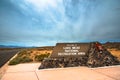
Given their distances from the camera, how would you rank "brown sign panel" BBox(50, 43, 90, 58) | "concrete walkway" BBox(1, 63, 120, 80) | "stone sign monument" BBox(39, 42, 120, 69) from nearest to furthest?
"concrete walkway" BBox(1, 63, 120, 80), "stone sign monument" BBox(39, 42, 120, 69), "brown sign panel" BBox(50, 43, 90, 58)

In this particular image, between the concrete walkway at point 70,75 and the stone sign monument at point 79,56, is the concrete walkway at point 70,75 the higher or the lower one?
the lower one

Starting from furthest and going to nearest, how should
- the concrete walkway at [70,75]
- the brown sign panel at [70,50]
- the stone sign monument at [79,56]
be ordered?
the brown sign panel at [70,50] < the stone sign monument at [79,56] < the concrete walkway at [70,75]

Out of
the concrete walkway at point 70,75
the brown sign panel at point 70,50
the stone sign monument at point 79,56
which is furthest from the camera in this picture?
the brown sign panel at point 70,50

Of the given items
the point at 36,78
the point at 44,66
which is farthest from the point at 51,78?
the point at 44,66

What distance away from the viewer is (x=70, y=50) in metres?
12.0

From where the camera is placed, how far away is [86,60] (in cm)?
1202

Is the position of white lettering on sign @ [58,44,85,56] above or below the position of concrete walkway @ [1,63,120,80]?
above

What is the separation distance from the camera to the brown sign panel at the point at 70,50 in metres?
11.8

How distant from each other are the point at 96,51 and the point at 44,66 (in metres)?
3.70

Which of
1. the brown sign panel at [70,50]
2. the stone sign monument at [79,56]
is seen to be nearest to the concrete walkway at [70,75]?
the stone sign monument at [79,56]

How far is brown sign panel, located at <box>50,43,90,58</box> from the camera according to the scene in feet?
38.9

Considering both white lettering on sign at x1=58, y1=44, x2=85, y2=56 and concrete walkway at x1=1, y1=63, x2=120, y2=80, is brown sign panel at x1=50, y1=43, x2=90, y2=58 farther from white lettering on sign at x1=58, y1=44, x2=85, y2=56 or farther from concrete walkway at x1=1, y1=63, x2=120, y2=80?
concrete walkway at x1=1, y1=63, x2=120, y2=80

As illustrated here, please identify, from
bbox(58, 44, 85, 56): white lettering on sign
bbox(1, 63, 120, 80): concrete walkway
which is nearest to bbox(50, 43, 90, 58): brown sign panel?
bbox(58, 44, 85, 56): white lettering on sign

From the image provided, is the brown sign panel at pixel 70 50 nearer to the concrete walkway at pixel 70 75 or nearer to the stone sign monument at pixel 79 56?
the stone sign monument at pixel 79 56
